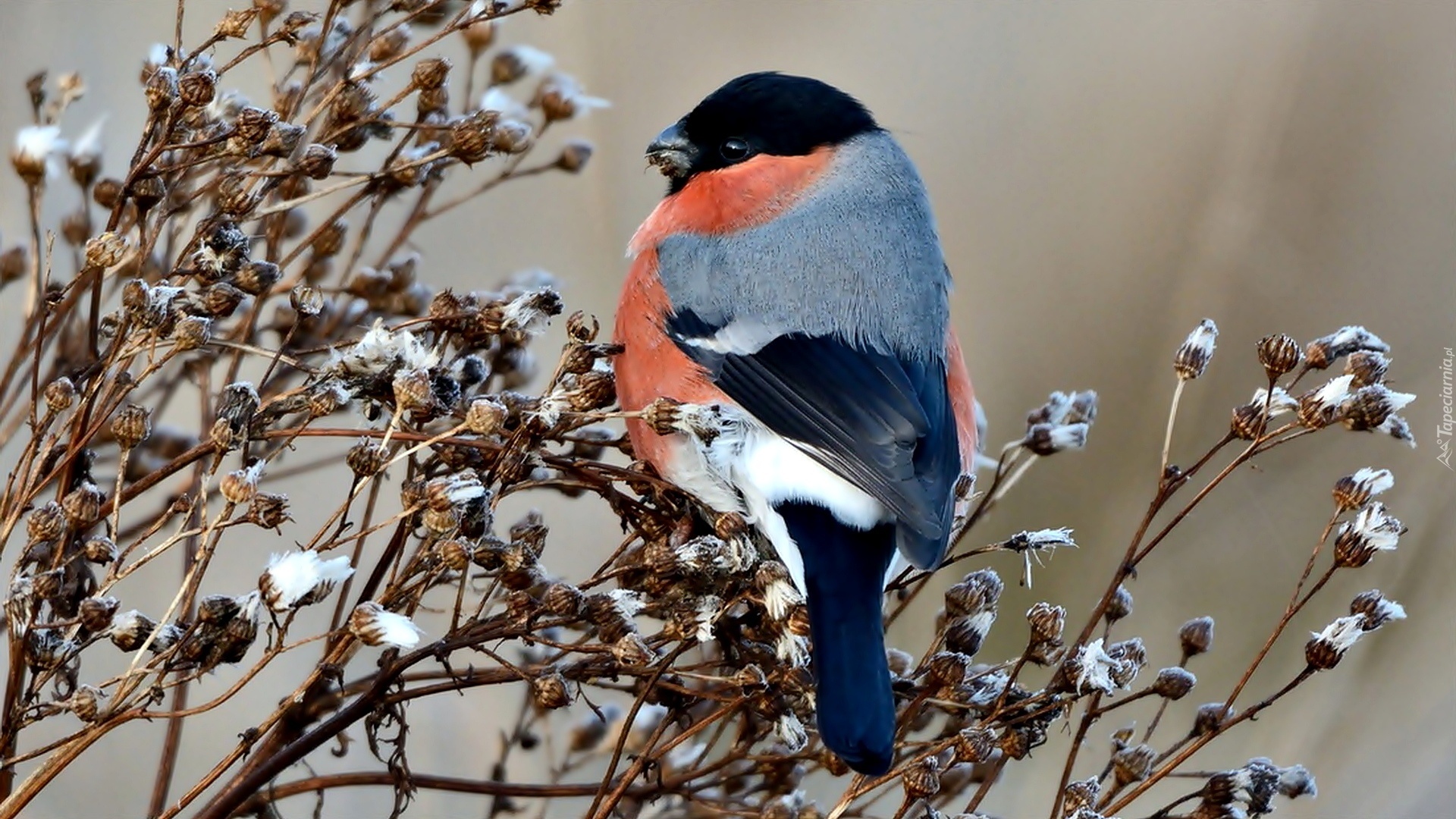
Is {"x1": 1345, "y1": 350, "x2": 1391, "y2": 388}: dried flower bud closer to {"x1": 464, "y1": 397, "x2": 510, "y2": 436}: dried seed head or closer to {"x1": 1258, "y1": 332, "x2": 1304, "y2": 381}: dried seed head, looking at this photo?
{"x1": 1258, "y1": 332, "x2": 1304, "y2": 381}: dried seed head

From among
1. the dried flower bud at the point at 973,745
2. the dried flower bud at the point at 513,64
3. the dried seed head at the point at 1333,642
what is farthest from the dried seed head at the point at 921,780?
the dried flower bud at the point at 513,64

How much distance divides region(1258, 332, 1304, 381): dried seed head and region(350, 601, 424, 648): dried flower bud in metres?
0.86

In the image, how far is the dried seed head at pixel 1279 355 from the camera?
4.65 feet

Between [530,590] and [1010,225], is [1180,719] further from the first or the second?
Result: [530,590]

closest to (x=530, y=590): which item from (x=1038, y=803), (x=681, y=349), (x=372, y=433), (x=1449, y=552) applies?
(x=372, y=433)

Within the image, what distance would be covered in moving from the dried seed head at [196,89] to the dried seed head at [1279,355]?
1.02 metres

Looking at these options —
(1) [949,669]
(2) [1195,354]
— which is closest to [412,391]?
(1) [949,669]

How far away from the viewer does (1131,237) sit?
2920 mm

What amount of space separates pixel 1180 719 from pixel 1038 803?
40cm

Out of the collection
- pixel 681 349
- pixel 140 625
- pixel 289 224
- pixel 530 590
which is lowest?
pixel 140 625

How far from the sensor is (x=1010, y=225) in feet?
10.0

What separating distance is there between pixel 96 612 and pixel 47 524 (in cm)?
10

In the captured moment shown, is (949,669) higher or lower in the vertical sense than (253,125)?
lower

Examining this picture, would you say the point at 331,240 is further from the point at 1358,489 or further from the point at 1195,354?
the point at 1358,489
